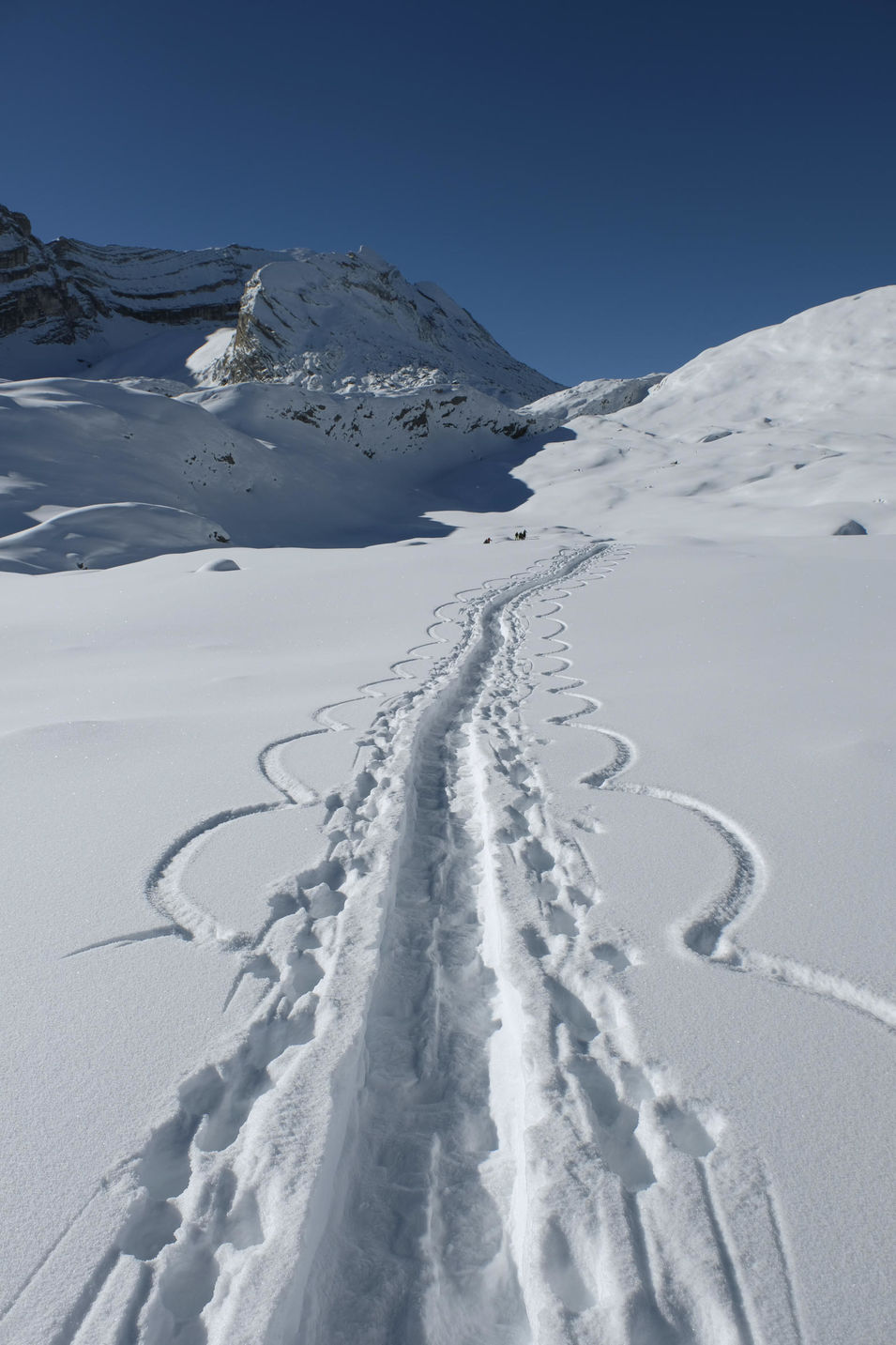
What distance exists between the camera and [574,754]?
297 centimetres

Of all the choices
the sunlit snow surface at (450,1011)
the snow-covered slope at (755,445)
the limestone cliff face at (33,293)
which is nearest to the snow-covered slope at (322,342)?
the snow-covered slope at (755,445)

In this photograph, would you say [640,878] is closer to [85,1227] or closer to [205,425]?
[85,1227]

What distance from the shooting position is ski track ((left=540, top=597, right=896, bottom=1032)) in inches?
58.1

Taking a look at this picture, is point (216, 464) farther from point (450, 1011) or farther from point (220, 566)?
point (450, 1011)

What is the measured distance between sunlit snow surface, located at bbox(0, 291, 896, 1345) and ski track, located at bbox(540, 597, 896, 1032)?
0.5 inches

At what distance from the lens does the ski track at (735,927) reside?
1.48 m

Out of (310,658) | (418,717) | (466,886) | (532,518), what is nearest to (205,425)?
(532,518)

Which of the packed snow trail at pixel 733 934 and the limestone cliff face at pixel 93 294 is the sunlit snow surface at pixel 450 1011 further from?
the limestone cliff face at pixel 93 294

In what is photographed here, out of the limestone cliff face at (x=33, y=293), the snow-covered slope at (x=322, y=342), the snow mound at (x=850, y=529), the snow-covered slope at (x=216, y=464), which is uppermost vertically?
the limestone cliff face at (x=33, y=293)

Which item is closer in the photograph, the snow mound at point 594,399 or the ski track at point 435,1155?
the ski track at point 435,1155

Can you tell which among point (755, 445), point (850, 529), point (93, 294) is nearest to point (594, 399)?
point (755, 445)

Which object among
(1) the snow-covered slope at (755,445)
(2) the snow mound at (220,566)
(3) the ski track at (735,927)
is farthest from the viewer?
(1) the snow-covered slope at (755,445)

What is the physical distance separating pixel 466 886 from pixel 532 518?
67.6 ft

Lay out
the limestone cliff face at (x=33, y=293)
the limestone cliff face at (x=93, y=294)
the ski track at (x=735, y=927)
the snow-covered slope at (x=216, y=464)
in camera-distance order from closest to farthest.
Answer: the ski track at (x=735, y=927) < the snow-covered slope at (x=216, y=464) < the limestone cliff face at (x=93, y=294) < the limestone cliff face at (x=33, y=293)
